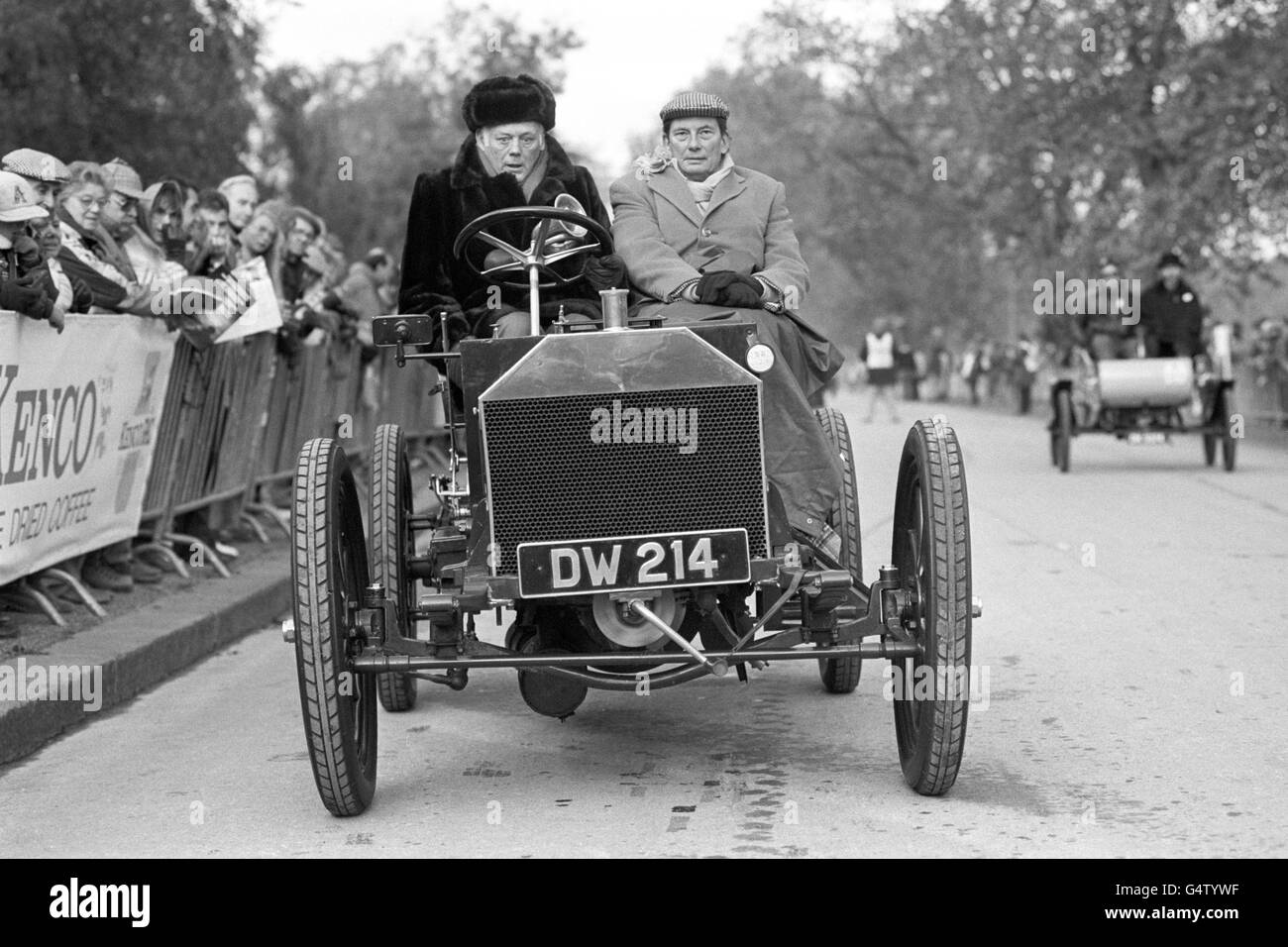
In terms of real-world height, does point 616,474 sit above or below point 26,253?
below

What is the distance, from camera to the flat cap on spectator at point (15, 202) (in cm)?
864

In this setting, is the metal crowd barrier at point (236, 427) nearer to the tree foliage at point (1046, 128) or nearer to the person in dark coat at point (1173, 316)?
the person in dark coat at point (1173, 316)

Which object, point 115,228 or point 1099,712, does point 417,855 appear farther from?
point 115,228

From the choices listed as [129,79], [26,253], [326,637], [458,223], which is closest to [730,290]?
[458,223]

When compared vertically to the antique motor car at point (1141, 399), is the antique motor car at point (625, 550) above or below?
above

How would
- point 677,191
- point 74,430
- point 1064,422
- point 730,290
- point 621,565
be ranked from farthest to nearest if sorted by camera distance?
point 1064,422 → point 74,430 → point 677,191 → point 730,290 → point 621,565

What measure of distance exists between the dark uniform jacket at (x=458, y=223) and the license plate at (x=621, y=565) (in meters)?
1.86

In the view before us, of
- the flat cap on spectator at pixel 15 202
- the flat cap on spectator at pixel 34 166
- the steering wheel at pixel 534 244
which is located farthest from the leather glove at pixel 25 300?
the steering wheel at pixel 534 244

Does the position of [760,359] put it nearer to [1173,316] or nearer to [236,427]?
[236,427]

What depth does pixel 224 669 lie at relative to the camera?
9.20m

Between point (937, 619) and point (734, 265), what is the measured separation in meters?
1.83

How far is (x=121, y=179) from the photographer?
11188 mm

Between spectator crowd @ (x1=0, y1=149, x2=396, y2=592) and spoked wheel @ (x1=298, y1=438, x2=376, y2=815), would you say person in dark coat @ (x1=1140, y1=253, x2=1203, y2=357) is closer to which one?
spectator crowd @ (x1=0, y1=149, x2=396, y2=592)

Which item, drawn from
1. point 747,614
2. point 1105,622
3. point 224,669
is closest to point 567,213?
point 747,614
